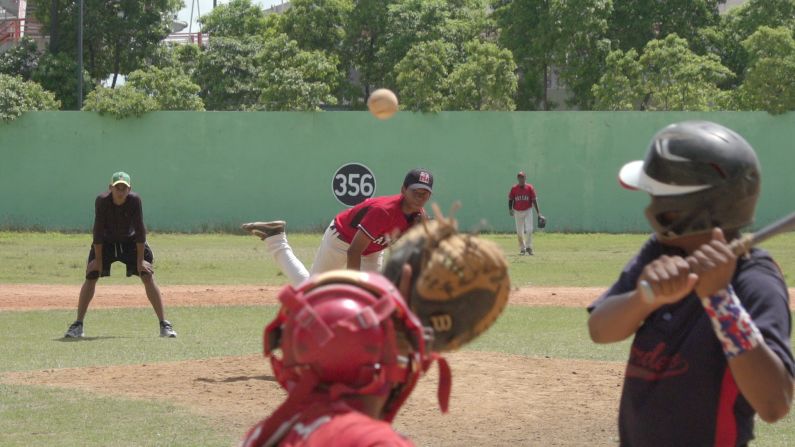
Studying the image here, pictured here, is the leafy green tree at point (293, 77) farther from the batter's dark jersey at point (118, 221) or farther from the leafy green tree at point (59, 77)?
the batter's dark jersey at point (118, 221)

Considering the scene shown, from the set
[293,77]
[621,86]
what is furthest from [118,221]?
[621,86]

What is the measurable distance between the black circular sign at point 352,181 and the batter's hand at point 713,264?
90.9 feet

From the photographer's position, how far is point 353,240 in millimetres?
9258

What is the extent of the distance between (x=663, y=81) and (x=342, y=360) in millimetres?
34343

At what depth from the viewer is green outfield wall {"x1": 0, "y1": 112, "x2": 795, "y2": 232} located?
30.8m

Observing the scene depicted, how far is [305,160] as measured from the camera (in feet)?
102

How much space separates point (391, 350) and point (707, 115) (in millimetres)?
29269

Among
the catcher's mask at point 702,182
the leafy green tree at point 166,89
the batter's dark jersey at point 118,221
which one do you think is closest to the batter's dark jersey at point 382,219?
the batter's dark jersey at point 118,221

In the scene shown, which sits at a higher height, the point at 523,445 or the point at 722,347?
the point at 722,347

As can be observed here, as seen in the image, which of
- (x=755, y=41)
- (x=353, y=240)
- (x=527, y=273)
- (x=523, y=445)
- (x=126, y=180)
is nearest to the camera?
(x=523, y=445)

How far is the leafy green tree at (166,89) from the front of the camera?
117 feet

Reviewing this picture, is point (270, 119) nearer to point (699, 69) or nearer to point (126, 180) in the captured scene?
point (699, 69)

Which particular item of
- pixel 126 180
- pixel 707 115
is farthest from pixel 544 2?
pixel 126 180

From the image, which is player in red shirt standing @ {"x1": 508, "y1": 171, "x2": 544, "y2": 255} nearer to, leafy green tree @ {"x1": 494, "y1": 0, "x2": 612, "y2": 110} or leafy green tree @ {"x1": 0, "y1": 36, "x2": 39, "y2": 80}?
leafy green tree @ {"x1": 494, "y1": 0, "x2": 612, "y2": 110}
